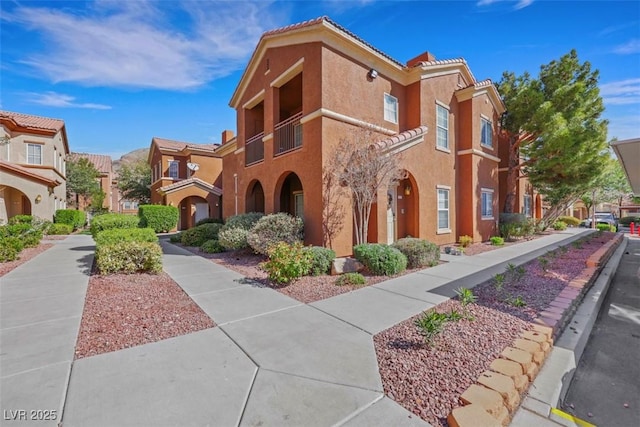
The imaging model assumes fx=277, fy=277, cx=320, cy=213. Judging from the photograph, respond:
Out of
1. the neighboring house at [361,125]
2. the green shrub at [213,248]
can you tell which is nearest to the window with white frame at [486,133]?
the neighboring house at [361,125]

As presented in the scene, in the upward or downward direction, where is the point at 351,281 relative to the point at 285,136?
downward

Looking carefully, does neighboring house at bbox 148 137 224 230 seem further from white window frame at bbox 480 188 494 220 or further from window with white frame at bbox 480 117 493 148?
window with white frame at bbox 480 117 493 148

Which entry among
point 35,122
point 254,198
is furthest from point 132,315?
point 35,122

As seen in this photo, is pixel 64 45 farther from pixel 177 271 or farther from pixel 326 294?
pixel 326 294

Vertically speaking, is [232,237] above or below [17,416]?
above

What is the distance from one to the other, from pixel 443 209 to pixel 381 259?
22.8 ft

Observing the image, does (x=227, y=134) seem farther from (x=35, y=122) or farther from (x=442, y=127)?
(x=35, y=122)

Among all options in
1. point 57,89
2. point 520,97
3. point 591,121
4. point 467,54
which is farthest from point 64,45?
point 591,121

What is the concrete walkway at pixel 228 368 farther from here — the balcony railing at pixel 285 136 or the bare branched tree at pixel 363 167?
the balcony railing at pixel 285 136

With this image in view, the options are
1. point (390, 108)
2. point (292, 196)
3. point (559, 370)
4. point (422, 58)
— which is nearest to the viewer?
point (559, 370)

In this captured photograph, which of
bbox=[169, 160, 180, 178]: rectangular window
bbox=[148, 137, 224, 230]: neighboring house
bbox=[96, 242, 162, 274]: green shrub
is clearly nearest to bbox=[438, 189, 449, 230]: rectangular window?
bbox=[96, 242, 162, 274]: green shrub

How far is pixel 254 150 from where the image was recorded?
45.6ft

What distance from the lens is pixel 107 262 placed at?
7.43 metres

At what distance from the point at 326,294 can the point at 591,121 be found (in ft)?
63.9
